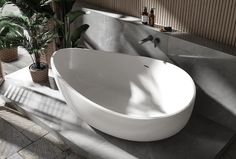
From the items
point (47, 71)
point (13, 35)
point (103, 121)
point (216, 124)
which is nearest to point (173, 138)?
point (216, 124)

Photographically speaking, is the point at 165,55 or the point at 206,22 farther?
the point at 165,55

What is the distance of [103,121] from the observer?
7.59 feet

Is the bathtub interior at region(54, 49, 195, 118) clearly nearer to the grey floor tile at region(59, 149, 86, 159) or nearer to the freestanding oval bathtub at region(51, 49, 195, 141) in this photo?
the freestanding oval bathtub at region(51, 49, 195, 141)

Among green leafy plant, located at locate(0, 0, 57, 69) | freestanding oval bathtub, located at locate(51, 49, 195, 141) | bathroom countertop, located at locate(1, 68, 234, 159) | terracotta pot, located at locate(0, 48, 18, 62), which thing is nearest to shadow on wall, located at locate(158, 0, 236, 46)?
freestanding oval bathtub, located at locate(51, 49, 195, 141)

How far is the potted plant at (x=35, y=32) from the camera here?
295 cm

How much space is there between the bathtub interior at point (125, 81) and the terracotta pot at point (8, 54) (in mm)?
1285

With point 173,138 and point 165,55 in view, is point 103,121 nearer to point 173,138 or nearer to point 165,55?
point 173,138

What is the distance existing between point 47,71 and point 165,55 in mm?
1393

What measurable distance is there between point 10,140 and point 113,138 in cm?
95

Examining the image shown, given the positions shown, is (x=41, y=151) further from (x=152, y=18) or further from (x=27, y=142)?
(x=152, y=18)

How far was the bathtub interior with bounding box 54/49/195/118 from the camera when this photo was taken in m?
2.67

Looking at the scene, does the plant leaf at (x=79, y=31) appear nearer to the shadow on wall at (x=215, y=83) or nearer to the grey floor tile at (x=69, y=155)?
the shadow on wall at (x=215, y=83)

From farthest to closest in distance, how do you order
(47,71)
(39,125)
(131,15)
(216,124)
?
(47,71) → (131,15) → (39,125) → (216,124)

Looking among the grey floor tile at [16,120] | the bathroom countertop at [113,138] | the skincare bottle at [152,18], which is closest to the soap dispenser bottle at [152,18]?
the skincare bottle at [152,18]
